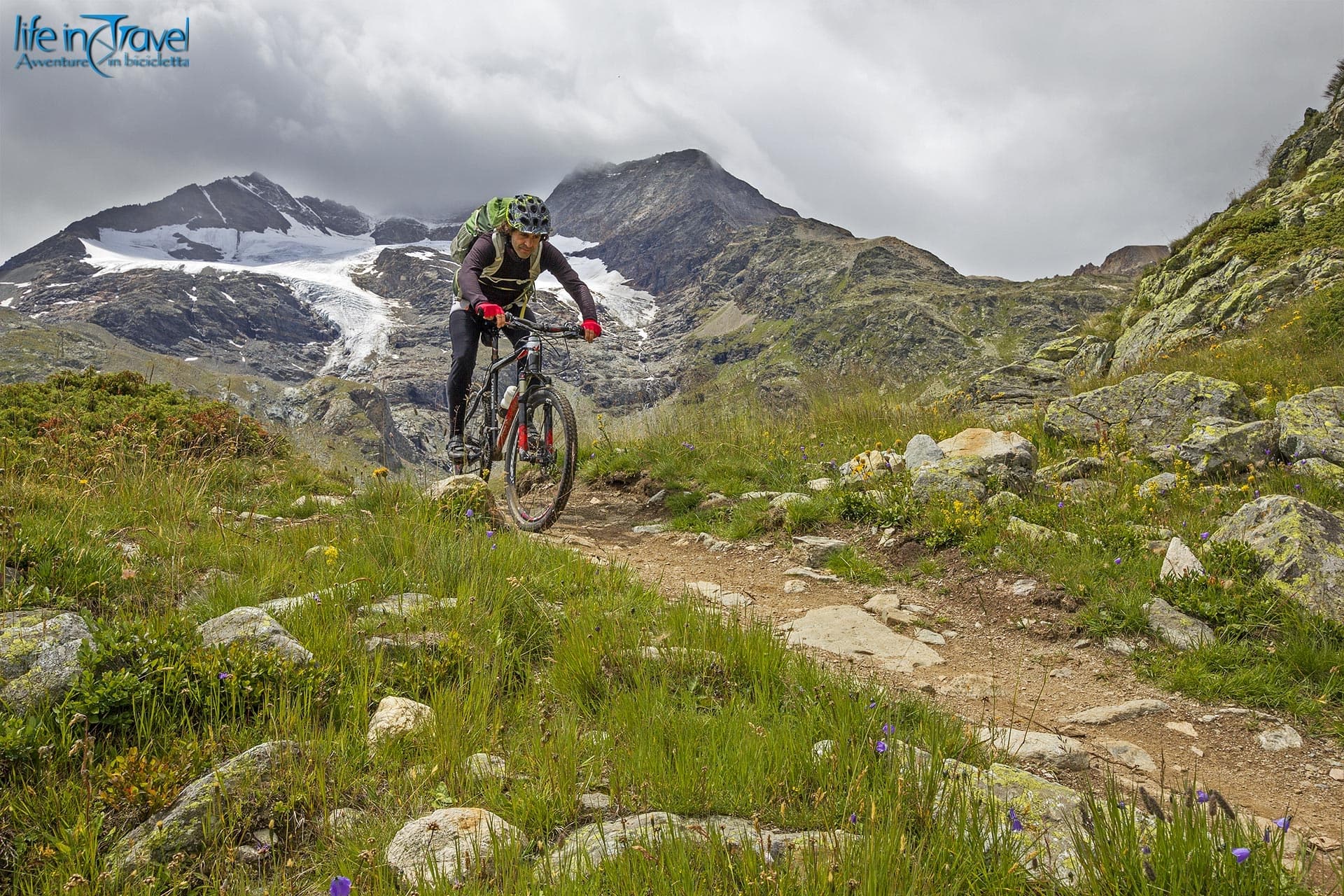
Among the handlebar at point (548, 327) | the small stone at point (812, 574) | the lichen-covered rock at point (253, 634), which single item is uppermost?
the handlebar at point (548, 327)

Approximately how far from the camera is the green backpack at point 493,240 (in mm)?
8484

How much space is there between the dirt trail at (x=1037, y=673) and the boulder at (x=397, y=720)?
2.31 meters

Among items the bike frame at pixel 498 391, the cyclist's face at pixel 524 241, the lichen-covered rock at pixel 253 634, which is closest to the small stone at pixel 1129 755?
the lichen-covered rock at pixel 253 634

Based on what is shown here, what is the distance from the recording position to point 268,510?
7176mm

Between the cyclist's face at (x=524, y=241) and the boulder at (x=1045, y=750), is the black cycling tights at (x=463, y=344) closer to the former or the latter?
the cyclist's face at (x=524, y=241)

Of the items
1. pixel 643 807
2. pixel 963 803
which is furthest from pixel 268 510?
pixel 963 803

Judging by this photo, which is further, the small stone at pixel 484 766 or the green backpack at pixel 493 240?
the green backpack at pixel 493 240

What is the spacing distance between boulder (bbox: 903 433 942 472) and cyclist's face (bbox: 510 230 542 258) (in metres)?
5.29

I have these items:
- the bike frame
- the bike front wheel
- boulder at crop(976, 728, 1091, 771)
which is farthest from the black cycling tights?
boulder at crop(976, 728, 1091, 771)

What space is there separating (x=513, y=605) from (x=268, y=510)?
440 cm

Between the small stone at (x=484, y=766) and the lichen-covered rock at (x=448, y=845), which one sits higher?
the lichen-covered rock at (x=448, y=845)

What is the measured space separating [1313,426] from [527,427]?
27.4ft

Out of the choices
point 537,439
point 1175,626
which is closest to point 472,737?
point 1175,626

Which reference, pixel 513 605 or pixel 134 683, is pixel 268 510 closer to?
pixel 513 605
